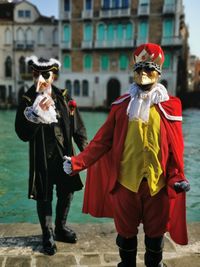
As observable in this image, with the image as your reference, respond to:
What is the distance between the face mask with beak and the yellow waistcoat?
104 cm

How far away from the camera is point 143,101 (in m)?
2.29

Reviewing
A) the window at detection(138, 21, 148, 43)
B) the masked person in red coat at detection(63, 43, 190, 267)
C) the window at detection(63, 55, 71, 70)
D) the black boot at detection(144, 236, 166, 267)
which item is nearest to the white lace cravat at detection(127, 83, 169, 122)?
the masked person in red coat at detection(63, 43, 190, 267)

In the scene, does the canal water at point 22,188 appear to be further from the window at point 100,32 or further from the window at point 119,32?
the window at point 100,32

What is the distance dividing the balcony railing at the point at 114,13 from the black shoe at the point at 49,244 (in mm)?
27391

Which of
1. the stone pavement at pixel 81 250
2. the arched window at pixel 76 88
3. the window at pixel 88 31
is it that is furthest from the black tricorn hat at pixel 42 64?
the window at pixel 88 31

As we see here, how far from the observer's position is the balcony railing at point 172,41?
2638 centimetres

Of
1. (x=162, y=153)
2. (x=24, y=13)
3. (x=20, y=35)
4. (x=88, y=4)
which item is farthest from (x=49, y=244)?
(x=24, y=13)

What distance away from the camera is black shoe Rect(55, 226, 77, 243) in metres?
3.12

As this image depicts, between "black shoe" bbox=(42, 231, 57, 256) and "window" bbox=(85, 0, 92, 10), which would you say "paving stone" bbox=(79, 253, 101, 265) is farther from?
"window" bbox=(85, 0, 92, 10)

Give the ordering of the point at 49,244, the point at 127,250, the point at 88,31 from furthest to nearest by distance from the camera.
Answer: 1. the point at 88,31
2. the point at 49,244
3. the point at 127,250

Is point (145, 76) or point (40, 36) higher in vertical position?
point (40, 36)

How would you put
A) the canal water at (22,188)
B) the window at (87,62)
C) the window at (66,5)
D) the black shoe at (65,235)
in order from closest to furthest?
the black shoe at (65,235), the canal water at (22,188), the window at (66,5), the window at (87,62)

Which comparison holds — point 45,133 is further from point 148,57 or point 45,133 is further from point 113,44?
point 113,44

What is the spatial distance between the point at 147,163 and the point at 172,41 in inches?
1030
